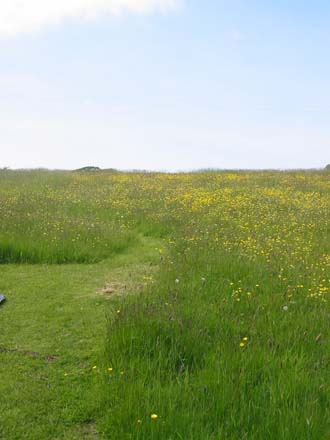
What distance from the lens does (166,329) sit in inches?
198

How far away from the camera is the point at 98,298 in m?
6.97

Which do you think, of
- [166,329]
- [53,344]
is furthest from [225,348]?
[53,344]

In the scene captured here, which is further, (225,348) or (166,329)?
(166,329)

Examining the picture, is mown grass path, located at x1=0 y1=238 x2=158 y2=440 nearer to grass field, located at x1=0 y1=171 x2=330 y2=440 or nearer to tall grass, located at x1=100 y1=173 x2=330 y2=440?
grass field, located at x1=0 y1=171 x2=330 y2=440

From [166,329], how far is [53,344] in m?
1.42

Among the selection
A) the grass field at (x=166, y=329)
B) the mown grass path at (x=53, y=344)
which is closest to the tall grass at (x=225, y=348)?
the grass field at (x=166, y=329)

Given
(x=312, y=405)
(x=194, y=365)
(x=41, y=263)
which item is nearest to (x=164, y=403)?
(x=194, y=365)

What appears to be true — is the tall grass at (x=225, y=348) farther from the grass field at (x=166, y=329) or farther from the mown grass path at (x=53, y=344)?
the mown grass path at (x=53, y=344)

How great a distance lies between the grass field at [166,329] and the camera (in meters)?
3.81

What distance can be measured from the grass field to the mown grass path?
0.06 ft

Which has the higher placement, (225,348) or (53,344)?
(225,348)

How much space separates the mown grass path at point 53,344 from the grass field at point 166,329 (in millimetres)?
18

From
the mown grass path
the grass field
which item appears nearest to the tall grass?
the grass field

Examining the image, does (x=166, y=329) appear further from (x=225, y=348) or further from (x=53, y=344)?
(x=53, y=344)
